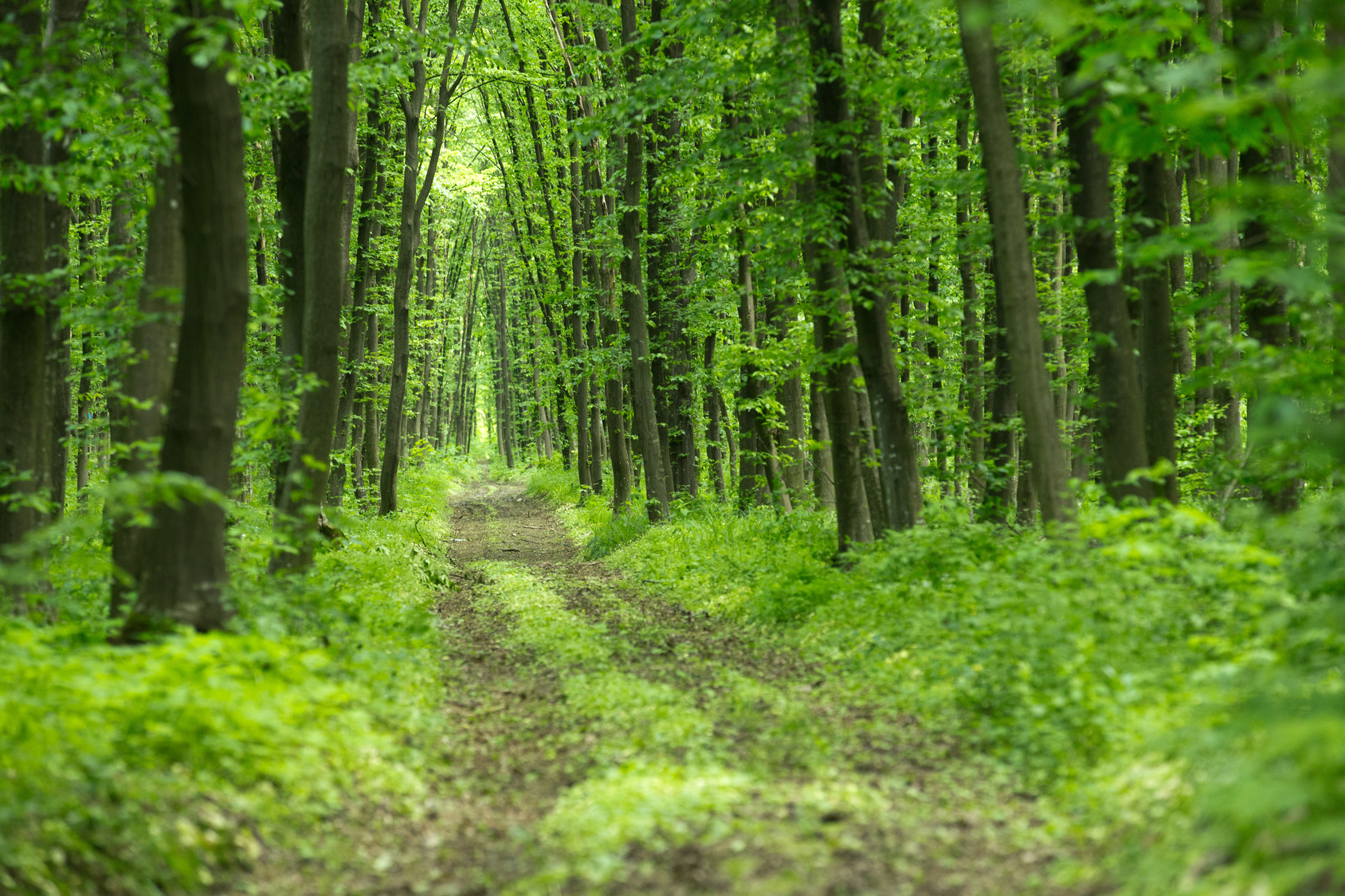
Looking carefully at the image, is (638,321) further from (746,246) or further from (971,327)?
(746,246)

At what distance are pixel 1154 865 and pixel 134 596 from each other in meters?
6.18

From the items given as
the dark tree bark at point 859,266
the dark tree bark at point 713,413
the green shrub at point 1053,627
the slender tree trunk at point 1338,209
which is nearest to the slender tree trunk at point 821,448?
the dark tree bark at point 713,413

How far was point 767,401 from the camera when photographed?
15.8 m

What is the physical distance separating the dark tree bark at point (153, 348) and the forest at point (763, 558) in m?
0.05

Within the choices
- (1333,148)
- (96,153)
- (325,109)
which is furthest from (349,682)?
(1333,148)

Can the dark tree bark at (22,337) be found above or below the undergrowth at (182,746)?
above

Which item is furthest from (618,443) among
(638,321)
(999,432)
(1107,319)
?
(1107,319)

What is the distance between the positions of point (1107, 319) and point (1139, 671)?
389 cm

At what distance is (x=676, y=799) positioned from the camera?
4.82 meters

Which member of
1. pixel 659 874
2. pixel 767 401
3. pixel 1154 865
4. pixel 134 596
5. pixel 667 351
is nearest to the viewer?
pixel 1154 865

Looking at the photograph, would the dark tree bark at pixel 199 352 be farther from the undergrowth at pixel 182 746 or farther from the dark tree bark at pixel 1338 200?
the dark tree bark at pixel 1338 200

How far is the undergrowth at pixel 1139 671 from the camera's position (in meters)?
3.29

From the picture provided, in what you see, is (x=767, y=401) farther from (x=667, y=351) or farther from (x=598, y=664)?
(x=598, y=664)

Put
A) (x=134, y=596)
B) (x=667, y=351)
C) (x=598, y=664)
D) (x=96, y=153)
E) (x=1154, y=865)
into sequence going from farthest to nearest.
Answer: (x=667, y=351), (x=598, y=664), (x=96, y=153), (x=134, y=596), (x=1154, y=865)
